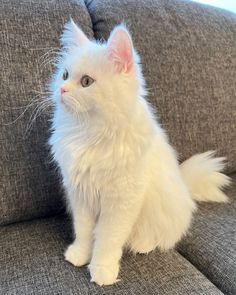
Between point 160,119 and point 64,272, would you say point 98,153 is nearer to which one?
point 64,272

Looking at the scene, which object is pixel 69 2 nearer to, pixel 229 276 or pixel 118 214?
pixel 118 214

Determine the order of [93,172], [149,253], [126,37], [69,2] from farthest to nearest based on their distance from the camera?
[69,2]
[149,253]
[93,172]
[126,37]

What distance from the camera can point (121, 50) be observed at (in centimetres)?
77

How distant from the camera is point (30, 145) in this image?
3.56 feet

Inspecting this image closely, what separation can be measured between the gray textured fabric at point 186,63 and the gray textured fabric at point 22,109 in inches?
8.7

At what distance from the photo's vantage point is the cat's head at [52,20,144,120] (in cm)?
77

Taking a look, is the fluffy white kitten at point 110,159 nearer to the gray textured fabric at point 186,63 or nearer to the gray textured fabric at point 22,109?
the gray textured fabric at point 22,109

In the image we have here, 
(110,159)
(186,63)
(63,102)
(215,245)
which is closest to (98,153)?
(110,159)

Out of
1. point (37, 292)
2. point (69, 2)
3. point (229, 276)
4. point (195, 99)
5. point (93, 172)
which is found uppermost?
point (69, 2)

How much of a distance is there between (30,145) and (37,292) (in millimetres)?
442

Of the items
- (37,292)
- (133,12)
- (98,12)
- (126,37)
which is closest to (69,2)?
(98,12)

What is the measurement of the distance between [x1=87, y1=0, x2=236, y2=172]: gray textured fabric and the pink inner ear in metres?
0.47

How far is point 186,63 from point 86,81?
65 centimetres

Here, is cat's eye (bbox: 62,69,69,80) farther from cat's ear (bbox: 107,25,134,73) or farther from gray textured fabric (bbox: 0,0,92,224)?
gray textured fabric (bbox: 0,0,92,224)
